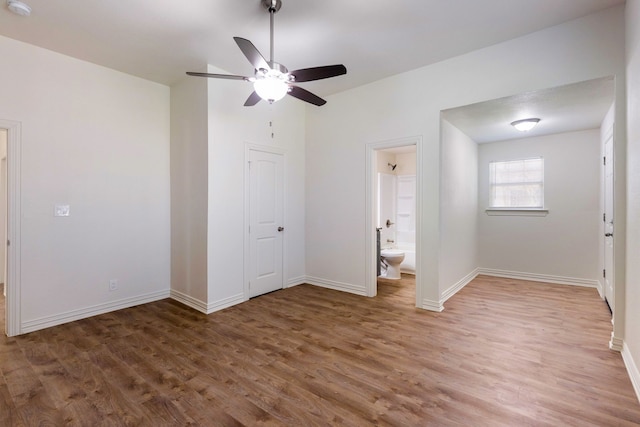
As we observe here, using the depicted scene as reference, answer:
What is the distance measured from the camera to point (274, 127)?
442cm

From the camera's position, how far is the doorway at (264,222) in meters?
4.12

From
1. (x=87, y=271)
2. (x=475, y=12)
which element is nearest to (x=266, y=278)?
(x=87, y=271)

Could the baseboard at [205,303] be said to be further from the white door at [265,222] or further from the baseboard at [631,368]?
the baseboard at [631,368]

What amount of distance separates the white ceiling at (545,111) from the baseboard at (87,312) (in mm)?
4375

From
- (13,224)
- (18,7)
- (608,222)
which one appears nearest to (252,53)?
(18,7)

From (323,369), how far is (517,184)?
15.8 feet

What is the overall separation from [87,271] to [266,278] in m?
2.10

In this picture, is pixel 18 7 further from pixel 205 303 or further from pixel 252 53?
pixel 205 303

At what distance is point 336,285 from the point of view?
458 centimetres

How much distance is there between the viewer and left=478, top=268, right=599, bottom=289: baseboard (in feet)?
15.4

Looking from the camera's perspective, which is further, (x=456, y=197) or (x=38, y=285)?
(x=456, y=197)

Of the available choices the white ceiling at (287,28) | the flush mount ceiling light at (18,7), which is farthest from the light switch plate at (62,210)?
the flush mount ceiling light at (18,7)

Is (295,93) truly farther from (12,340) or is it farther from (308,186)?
(12,340)

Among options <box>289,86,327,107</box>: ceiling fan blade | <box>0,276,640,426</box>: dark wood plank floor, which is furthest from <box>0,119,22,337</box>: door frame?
<box>289,86,327,107</box>: ceiling fan blade
